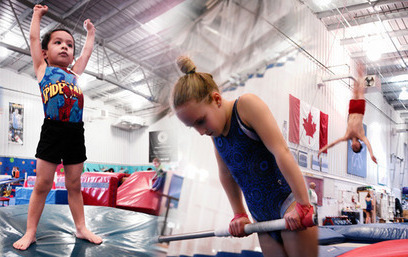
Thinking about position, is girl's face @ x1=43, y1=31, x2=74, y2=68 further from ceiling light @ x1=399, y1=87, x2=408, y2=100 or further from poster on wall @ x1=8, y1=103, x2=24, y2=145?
ceiling light @ x1=399, y1=87, x2=408, y2=100

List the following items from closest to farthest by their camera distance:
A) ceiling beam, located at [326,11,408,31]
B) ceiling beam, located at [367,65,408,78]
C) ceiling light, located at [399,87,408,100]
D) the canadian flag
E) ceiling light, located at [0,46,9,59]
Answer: the canadian flag
ceiling light, located at [0,46,9,59]
ceiling beam, located at [326,11,408,31]
ceiling beam, located at [367,65,408,78]
ceiling light, located at [399,87,408,100]

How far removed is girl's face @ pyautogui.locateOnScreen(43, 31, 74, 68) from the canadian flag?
1.91 m

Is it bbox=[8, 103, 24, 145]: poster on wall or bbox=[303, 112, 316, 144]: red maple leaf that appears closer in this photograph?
bbox=[303, 112, 316, 144]: red maple leaf

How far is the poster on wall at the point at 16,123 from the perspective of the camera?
4.00m

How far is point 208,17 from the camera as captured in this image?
0.91m

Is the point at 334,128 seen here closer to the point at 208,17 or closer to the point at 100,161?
the point at 100,161

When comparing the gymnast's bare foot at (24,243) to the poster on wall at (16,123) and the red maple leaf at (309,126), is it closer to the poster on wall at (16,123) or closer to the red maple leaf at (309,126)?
the red maple leaf at (309,126)

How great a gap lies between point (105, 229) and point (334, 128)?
345 centimetres

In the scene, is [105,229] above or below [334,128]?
below

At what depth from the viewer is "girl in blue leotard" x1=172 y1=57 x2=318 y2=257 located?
0.48 meters

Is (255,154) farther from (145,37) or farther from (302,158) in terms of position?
(302,158)

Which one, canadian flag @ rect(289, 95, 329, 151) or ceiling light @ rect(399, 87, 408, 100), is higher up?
ceiling light @ rect(399, 87, 408, 100)

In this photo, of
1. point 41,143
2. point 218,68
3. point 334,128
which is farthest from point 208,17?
point 334,128

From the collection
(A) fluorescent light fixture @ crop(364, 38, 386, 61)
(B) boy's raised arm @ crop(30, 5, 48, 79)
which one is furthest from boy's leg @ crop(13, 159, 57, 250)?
(A) fluorescent light fixture @ crop(364, 38, 386, 61)
